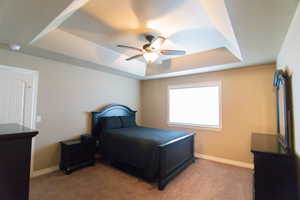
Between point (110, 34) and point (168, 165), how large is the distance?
2.58m

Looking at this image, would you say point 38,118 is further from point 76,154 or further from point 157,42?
point 157,42

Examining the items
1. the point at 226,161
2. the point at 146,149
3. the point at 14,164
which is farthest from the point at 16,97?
the point at 226,161

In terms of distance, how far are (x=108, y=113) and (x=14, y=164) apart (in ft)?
10.3

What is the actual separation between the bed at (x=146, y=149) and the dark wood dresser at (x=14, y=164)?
1815mm

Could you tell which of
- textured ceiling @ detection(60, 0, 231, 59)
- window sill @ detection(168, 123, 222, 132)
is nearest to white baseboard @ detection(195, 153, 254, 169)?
window sill @ detection(168, 123, 222, 132)

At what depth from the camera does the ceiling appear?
1549 mm

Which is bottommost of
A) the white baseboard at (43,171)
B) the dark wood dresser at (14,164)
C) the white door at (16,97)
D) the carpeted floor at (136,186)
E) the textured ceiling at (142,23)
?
the carpeted floor at (136,186)

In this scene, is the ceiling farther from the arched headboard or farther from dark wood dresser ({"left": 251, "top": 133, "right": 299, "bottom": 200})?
dark wood dresser ({"left": 251, "top": 133, "right": 299, "bottom": 200})

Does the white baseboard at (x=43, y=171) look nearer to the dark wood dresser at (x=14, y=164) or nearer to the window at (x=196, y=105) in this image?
the dark wood dresser at (x=14, y=164)

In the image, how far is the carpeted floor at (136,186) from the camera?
2.26 meters

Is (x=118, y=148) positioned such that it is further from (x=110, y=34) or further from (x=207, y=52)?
(x=207, y=52)

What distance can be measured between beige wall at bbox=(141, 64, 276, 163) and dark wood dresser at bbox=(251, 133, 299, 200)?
1.76 meters

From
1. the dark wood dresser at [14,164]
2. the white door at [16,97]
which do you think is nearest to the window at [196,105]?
the white door at [16,97]

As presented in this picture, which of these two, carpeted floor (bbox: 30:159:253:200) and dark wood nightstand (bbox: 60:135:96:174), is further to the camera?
dark wood nightstand (bbox: 60:135:96:174)
